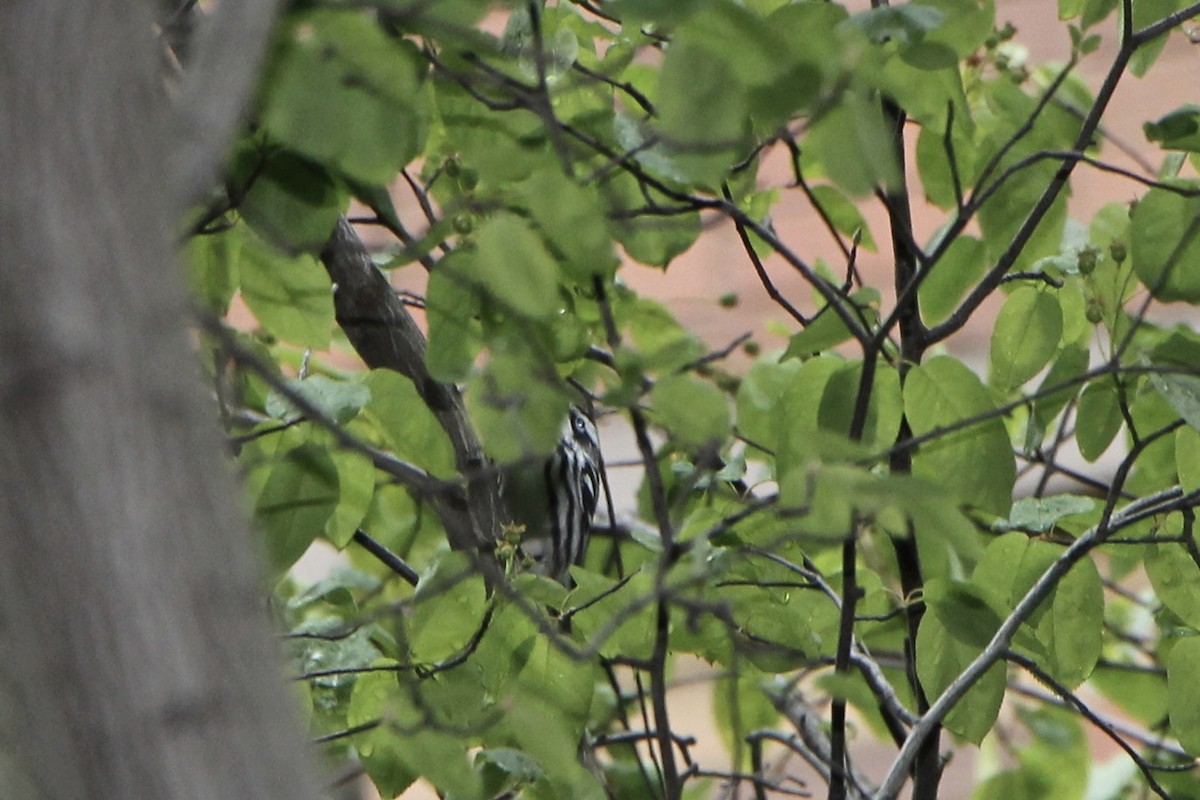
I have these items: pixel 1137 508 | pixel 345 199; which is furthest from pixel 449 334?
pixel 1137 508

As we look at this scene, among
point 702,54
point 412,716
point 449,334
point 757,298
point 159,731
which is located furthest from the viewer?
point 757,298

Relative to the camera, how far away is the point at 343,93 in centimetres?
58

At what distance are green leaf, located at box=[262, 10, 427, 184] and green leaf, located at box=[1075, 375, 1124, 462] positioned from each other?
0.48 metres

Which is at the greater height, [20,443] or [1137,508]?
[1137,508]

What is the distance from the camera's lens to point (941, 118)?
0.78 m

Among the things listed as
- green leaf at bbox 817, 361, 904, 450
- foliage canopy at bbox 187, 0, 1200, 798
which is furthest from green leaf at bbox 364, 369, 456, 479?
green leaf at bbox 817, 361, 904, 450

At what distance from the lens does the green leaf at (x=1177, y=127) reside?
0.77 metres

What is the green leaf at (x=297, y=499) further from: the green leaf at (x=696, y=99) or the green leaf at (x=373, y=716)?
the green leaf at (x=696, y=99)

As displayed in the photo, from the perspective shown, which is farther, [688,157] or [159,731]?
[688,157]

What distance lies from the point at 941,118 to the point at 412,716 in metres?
0.41

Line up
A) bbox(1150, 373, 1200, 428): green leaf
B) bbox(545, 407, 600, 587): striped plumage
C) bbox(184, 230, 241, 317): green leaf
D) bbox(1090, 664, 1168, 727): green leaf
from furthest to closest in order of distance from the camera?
bbox(1090, 664, 1168, 727): green leaf → bbox(545, 407, 600, 587): striped plumage → bbox(184, 230, 241, 317): green leaf → bbox(1150, 373, 1200, 428): green leaf

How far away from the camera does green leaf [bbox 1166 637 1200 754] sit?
2.53ft

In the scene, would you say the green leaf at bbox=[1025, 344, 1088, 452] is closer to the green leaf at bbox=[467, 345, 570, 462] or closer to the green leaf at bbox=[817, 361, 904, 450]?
the green leaf at bbox=[817, 361, 904, 450]

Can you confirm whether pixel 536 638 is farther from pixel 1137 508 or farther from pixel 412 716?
pixel 1137 508
